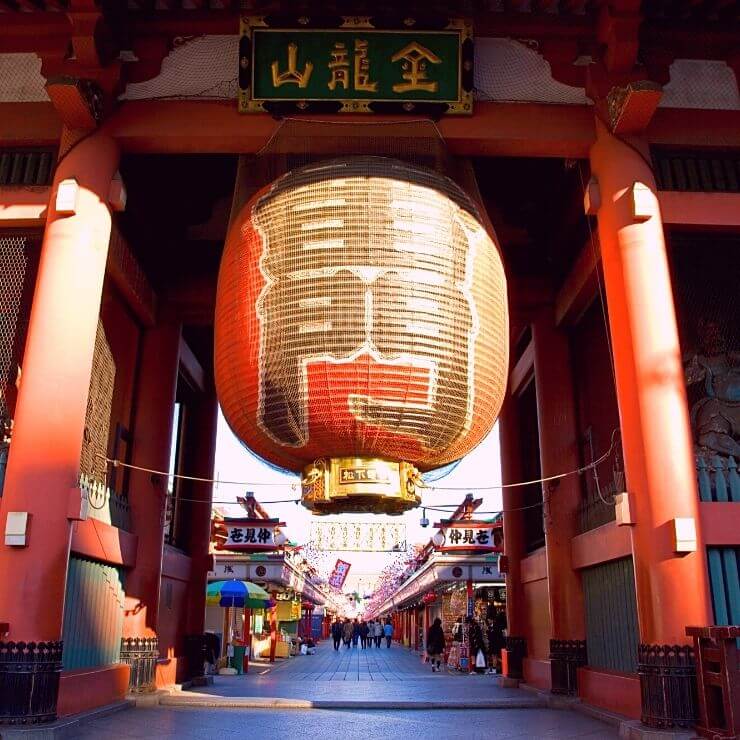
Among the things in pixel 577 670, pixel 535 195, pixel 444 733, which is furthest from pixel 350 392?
pixel 535 195

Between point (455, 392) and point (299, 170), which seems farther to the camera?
point (299, 170)

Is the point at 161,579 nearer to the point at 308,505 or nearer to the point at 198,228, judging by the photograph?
the point at 198,228

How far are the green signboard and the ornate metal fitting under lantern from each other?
435 centimetres

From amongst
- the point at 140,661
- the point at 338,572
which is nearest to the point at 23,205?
the point at 140,661

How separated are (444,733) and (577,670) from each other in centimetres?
339

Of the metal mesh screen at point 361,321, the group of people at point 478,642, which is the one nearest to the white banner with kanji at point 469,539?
the group of people at point 478,642

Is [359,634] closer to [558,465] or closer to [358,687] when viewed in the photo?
[358,687]

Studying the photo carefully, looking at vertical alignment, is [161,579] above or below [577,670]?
above

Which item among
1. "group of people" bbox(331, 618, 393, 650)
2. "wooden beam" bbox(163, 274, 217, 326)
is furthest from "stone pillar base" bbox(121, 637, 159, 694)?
"group of people" bbox(331, 618, 393, 650)

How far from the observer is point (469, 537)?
1944cm

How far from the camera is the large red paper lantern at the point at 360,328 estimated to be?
16.9ft

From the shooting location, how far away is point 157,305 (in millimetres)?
11883

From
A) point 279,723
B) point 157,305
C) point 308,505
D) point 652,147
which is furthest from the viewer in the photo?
point 157,305

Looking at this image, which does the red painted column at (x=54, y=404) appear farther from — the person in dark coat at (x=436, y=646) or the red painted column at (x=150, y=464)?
the person in dark coat at (x=436, y=646)
